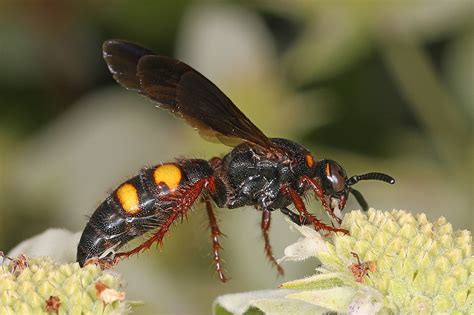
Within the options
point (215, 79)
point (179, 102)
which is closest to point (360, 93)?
point (215, 79)

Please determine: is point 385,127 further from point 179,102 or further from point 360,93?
point 179,102

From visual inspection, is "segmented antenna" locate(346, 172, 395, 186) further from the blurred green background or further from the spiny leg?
the blurred green background

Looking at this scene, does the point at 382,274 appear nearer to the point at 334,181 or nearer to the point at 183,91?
the point at 334,181

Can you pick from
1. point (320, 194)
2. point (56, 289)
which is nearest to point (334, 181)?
point (320, 194)

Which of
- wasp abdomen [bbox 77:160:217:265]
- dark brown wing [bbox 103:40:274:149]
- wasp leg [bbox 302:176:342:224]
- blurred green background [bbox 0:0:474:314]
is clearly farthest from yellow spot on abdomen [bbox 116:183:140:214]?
blurred green background [bbox 0:0:474:314]

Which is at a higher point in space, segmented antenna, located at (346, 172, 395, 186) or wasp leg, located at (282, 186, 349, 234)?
segmented antenna, located at (346, 172, 395, 186)

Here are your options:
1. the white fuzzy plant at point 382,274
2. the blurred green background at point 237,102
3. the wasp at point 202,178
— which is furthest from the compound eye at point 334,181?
the blurred green background at point 237,102

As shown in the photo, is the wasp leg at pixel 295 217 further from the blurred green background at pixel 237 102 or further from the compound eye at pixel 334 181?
the blurred green background at pixel 237 102
